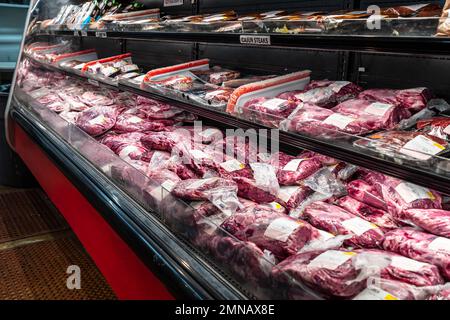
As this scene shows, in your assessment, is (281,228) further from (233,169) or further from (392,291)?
(233,169)

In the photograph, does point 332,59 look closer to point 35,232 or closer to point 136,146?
point 136,146

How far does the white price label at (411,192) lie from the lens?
151 centimetres

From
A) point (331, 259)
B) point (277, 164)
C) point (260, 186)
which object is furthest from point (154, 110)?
point (331, 259)

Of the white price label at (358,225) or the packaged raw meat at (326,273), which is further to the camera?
the white price label at (358,225)

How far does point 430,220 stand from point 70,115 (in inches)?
102

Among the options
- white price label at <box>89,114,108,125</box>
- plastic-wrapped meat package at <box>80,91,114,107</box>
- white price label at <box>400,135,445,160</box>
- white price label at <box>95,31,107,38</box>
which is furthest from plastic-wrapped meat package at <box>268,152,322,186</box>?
plastic-wrapped meat package at <box>80,91,114,107</box>

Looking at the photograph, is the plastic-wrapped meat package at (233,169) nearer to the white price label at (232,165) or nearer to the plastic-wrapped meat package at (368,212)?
the white price label at (232,165)

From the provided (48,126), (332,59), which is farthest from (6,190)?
(332,59)

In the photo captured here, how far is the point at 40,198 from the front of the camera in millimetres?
4094

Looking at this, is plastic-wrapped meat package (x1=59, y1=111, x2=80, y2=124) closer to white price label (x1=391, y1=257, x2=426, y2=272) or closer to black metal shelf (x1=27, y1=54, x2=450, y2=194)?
black metal shelf (x1=27, y1=54, x2=450, y2=194)

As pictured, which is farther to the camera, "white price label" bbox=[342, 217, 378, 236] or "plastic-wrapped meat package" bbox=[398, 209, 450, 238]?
"white price label" bbox=[342, 217, 378, 236]

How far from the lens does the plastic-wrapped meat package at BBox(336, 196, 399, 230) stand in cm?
154

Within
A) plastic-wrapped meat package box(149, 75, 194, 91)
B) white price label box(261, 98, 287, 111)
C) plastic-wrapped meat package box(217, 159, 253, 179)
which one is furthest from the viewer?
plastic-wrapped meat package box(149, 75, 194, 91)

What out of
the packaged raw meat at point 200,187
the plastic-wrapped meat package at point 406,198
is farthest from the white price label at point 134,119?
the plastic-wrapped meat package at point 406,198
